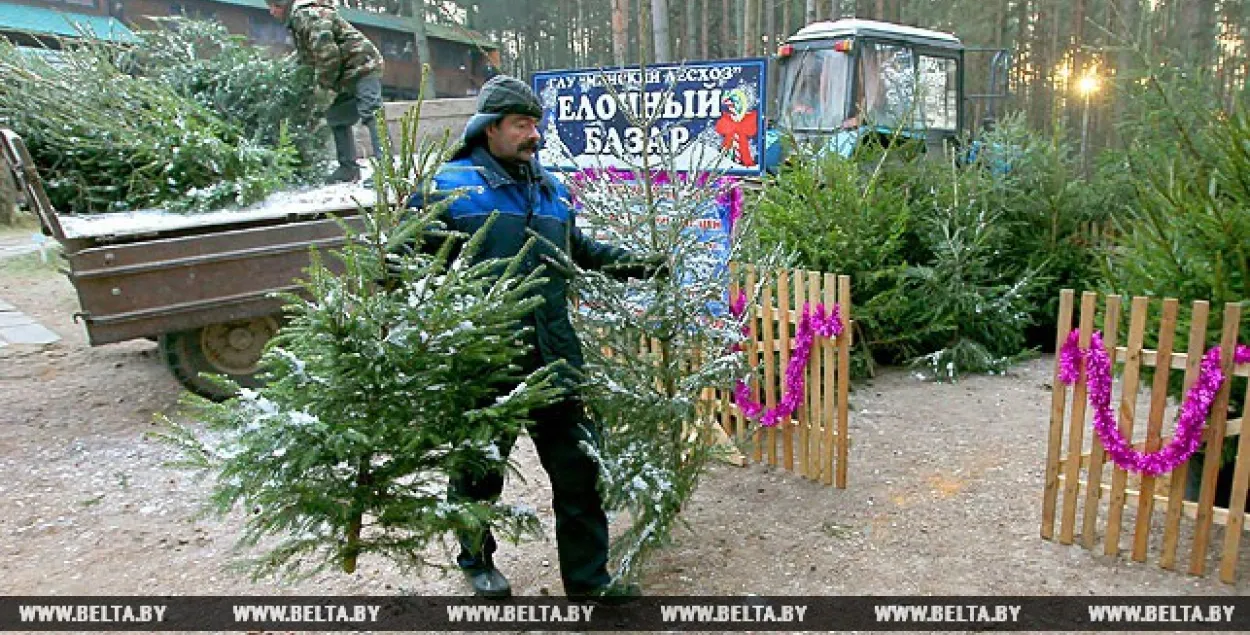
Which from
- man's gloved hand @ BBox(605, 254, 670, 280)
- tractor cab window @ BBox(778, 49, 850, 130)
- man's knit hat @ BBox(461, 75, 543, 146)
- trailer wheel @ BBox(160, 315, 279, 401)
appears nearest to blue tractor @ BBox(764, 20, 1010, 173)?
tractor cab window @ BBox(778, 49, 850, 130)

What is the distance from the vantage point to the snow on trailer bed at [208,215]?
16.5ft

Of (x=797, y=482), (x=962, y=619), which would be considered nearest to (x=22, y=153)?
(x=797, y=482)

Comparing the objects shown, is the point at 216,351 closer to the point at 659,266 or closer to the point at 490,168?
the point at 490,168

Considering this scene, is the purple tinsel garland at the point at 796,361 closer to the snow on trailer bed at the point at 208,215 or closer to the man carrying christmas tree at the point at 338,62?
the snow on trailer bed at the point at 208,215

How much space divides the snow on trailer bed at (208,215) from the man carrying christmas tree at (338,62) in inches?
27.7

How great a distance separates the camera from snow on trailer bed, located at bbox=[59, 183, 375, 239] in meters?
5.02

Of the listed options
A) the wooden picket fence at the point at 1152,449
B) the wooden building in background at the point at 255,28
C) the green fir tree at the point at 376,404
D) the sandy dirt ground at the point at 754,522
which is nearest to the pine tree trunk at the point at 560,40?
the wooden building in background at the point at 255,28

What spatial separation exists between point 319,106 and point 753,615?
5785mm

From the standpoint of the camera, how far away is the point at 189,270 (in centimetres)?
525

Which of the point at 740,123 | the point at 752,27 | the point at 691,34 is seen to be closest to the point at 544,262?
the point at 740,123

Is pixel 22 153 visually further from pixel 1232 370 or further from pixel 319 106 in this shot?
pixel 1232 370

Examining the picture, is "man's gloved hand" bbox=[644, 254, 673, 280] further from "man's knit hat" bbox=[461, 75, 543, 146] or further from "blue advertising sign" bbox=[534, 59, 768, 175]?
"blue advertising sign" bbox=[534, 59, 768, 175]

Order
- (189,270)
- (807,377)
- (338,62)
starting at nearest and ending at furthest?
1. (807,377)
2. (189,270)
3. (338,62)

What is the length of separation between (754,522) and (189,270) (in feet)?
12.8
